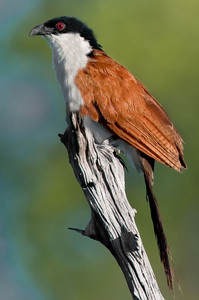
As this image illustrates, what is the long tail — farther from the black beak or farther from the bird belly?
the black beak

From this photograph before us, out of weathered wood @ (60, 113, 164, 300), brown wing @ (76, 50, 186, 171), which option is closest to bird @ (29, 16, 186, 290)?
brown wing @ (76, 50, 186, 171)

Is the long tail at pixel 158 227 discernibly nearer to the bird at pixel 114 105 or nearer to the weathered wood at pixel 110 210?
the bird at pixel 114 105

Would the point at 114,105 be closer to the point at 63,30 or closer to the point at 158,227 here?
the point at 63,30

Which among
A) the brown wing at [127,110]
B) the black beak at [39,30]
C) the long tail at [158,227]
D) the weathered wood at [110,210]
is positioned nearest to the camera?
the weathered wood at [110,210]

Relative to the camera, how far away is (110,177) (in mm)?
4043

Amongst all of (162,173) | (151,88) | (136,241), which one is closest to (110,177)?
(136,241)

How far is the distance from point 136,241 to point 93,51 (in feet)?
5.34

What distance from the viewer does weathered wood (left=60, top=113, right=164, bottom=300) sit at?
12.8 feet

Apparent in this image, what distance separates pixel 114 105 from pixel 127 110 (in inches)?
3.7

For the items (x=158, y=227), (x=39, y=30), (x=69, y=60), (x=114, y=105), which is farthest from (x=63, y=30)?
(x=158, y=227)

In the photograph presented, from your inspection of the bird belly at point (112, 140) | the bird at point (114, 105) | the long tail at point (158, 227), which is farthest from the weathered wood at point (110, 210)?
the bird belly at point (112, 140)

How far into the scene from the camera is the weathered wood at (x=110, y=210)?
3.90 meters

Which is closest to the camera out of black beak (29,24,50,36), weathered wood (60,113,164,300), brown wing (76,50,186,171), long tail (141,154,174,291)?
weathered wood (60,113,164,300)

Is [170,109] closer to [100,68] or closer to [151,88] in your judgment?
[151,88]
